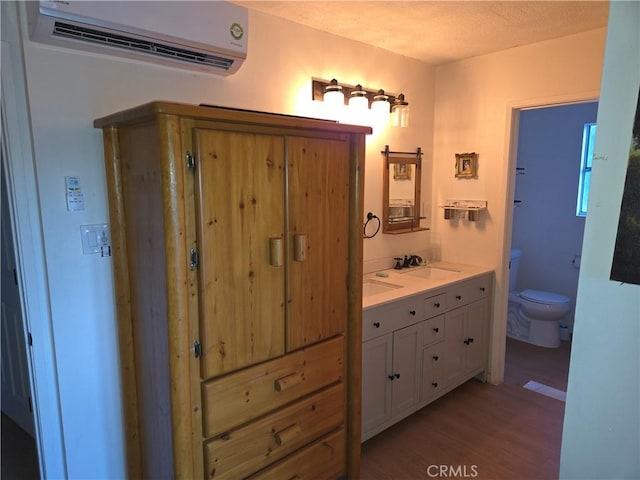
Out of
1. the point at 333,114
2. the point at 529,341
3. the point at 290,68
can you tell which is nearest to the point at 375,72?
the point at 333,114

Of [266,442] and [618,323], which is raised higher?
[618,323]

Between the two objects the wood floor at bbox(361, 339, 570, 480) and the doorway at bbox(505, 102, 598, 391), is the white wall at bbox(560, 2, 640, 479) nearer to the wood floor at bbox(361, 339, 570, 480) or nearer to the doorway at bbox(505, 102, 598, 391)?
the wood floor at bbox(361, 339, 570, 480)

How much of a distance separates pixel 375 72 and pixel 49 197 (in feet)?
6.98

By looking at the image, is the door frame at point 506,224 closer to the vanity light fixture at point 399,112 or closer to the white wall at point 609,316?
the vanity light fixture at point 399,112

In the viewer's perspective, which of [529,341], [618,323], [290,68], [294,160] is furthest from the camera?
[529,341]

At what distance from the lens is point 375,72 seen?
2.83 metres

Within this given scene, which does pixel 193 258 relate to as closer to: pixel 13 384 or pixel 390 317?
pixel 390 317

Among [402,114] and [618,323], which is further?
[402,114]

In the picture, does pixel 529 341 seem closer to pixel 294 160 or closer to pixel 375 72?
pixel 375 72

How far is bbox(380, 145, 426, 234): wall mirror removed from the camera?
9.86 feet

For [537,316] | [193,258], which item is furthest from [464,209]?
[193,258]

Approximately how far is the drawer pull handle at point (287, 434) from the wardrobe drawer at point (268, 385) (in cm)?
12

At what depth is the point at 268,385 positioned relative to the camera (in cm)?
165

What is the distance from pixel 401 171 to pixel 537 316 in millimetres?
1988
